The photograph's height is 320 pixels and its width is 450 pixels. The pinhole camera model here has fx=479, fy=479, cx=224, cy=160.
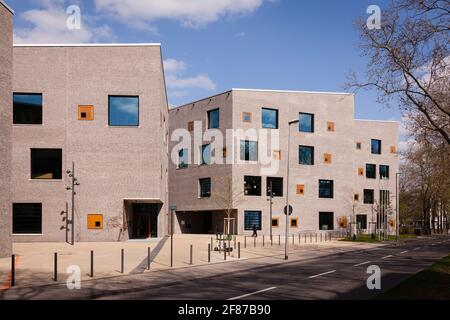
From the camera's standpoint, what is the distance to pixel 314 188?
2281 inches

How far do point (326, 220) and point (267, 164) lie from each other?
36.4ft

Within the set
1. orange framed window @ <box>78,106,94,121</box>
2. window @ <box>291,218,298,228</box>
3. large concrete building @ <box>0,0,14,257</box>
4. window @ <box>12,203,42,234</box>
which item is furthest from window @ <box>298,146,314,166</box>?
large concrete building @ <box>0,0,14,257</box>

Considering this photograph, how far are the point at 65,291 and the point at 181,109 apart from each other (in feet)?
163

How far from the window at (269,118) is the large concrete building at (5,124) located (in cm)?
3481

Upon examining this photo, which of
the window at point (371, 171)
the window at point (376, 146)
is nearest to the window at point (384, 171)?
the window at point (371, 171)

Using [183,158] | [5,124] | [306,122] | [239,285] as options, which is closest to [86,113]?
[5,124]

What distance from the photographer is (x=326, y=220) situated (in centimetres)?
5900

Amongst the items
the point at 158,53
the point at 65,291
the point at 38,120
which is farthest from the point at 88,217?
the point at 65,291

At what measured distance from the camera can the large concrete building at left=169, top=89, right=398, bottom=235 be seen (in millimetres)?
54031

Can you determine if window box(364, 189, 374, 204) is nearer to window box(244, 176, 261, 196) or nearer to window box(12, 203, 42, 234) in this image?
window box(244, 176, 261, 196)

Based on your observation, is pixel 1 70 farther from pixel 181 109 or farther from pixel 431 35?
pixel 181 109

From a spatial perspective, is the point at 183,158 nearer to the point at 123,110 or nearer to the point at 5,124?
the point at 123,110

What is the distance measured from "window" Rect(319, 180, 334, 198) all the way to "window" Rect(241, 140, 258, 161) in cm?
990

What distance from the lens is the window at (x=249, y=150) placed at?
54131mm
